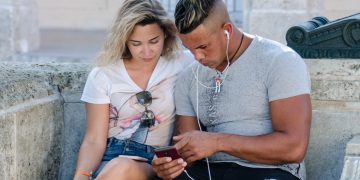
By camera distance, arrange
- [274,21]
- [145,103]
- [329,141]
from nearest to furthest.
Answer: [145,103], [329,141], [274,21]

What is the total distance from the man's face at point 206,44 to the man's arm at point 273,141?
27 centimetres

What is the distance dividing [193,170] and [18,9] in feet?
35.5

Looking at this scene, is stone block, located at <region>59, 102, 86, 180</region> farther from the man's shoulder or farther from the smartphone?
the smartphone

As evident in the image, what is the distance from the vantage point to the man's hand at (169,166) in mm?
3246

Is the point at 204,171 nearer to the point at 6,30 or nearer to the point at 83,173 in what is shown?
the point at 83,173

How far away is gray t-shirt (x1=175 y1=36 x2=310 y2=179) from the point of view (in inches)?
128

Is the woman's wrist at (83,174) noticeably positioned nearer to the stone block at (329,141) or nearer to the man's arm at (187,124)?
the man's arm at (187,124)

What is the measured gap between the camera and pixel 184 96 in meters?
3.60

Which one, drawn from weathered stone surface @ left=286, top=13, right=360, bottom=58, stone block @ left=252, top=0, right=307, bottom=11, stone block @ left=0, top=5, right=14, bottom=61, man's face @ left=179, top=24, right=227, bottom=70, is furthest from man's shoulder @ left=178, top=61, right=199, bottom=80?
stone block @ left=0, top=5, right=14, bottom=61

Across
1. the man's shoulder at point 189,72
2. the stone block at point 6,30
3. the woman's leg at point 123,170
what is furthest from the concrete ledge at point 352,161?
the stone block at point 6,30

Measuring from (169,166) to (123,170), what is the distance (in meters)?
0.24

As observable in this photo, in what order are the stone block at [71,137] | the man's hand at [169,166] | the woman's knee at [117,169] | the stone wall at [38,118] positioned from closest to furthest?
the man's hand at [169,166] < the woman's knee at [117,169] < the stone wall at [38,118] < the stone block at [71,137]

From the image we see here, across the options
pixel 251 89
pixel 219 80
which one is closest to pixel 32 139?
pixel 219 80

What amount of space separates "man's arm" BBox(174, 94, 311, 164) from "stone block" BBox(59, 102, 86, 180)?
0.96 m
